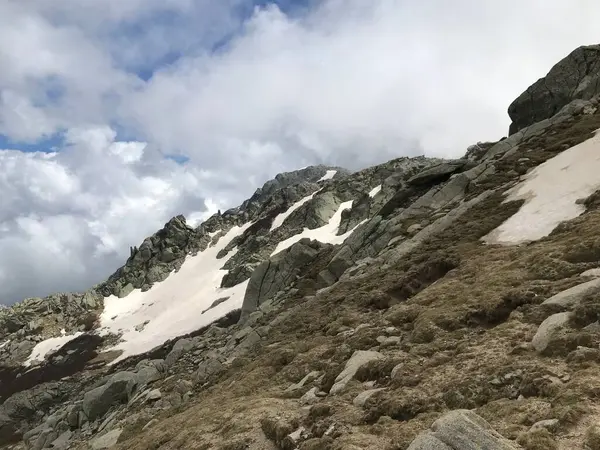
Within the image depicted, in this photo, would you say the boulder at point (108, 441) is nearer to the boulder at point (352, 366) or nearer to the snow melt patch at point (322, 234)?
the boulder at point (352, 366)

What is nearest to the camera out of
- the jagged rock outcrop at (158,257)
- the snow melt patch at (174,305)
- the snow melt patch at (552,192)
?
the snow melt patch at (552,192)

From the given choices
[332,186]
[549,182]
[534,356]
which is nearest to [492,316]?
[534,356]

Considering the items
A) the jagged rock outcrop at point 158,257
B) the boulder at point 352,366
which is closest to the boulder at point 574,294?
the boulder at point 352,366

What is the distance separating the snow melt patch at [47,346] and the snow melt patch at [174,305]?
8.90 m

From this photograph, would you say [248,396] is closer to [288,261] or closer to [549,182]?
[549,182]

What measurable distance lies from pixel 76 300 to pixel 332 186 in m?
83.1

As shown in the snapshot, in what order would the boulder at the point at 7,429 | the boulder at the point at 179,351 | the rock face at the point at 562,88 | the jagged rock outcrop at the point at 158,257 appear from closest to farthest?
1. the boulder at the point at 179,351
2. the rock face at the point at 562,88
3. the boulder at the point at 7,429
4. the jagged rock outcrop at the point at 158,257

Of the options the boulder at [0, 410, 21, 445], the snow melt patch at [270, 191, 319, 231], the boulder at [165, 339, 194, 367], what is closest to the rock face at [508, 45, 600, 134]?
the boulder at [165, 339, 194, 367]

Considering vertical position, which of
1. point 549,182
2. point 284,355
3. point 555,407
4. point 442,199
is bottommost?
point 555,407

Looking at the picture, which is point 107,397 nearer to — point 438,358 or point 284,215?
point 438,358

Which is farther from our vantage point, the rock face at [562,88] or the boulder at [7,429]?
the boulder at [7,429]

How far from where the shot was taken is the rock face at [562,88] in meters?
51.7

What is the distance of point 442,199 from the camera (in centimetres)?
4181

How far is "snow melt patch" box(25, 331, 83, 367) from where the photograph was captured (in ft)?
365
